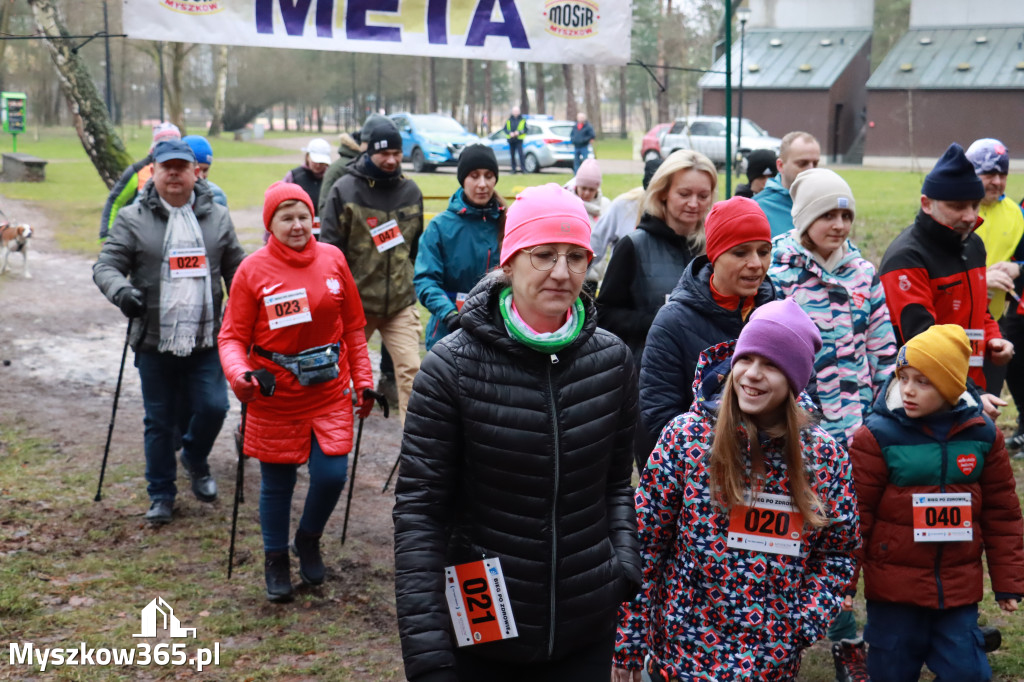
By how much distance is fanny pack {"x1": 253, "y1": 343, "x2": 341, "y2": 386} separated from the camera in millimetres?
5191

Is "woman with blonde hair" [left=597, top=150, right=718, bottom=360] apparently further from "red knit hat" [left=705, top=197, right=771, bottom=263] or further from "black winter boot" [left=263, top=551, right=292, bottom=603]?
"black winter boot" [left=263, top=551, right=292, bottom=603]

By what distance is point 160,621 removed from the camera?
203 inches

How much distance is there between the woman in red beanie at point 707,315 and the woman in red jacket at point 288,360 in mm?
1940

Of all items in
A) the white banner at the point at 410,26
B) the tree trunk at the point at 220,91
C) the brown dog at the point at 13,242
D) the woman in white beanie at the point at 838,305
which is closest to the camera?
the woman in white beanie at the point at 838,305

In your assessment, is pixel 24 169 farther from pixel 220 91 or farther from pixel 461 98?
pixel 461 98

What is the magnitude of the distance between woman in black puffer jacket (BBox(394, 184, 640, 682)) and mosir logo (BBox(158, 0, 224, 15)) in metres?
4.25

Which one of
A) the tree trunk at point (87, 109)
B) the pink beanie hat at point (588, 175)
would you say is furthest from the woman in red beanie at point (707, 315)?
the tree trunk at point (87, 109)

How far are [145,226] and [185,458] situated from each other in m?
1.64

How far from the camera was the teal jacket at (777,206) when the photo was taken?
6.22 meters

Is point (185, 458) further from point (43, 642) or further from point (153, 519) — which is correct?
point (43, 642)

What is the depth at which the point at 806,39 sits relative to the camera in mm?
43938

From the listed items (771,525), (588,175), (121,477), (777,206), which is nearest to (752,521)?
(771,525)

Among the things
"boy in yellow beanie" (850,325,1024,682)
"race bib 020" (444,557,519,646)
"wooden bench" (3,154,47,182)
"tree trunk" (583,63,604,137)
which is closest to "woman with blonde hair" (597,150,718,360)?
"boy in yellow beanie" (850,325,1024,682)

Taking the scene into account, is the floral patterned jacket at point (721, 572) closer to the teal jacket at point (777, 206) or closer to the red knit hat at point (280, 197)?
the red knit hat at point (280, 197)
